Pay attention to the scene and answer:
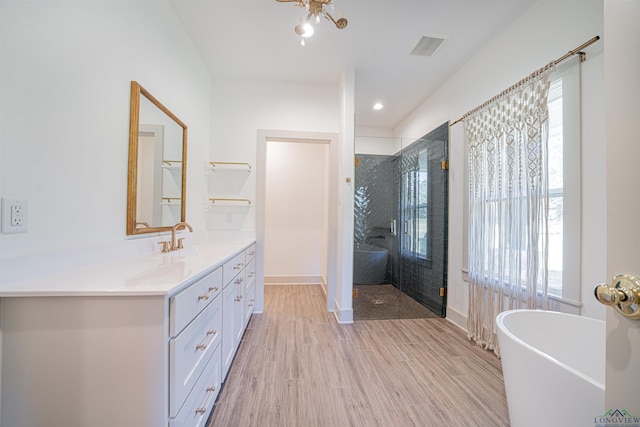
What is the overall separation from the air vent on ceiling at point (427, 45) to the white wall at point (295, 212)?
2065 millimetres

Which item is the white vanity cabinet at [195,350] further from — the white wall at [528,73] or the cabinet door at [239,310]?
the white wall at [528,73]

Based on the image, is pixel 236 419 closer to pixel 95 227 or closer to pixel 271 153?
pixel 95 227

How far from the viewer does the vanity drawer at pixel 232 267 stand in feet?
5.12

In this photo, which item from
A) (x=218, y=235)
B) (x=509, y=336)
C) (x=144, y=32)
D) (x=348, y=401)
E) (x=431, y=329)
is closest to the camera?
(x=509, y=336)

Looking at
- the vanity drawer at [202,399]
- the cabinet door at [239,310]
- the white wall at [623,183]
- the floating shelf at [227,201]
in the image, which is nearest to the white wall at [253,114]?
the floating shelf at [227,201]

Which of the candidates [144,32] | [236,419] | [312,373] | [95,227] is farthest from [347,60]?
[236,419]

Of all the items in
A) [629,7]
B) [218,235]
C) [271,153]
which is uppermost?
[271,153]

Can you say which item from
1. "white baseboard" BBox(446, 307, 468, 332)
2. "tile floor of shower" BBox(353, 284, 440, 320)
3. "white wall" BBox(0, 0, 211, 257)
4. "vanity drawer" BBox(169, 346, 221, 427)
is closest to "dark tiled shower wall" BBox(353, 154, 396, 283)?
"tile floor of shower" BBox(353, 284, 440, 320)

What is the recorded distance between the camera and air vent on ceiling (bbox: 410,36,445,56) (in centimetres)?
219

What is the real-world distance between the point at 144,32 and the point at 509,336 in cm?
281

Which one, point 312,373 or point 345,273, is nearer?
point 312,373

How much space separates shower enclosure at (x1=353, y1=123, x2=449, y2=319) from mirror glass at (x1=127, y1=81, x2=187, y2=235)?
1.86 meters

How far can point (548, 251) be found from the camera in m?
1.64

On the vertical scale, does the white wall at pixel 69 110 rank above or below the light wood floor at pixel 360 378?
above
